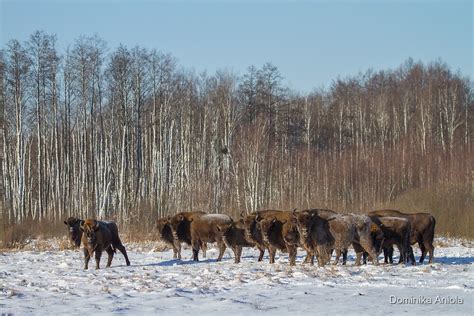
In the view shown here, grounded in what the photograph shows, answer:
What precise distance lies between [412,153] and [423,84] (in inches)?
1104

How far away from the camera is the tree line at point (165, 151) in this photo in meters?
40.2

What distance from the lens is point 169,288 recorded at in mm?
13305

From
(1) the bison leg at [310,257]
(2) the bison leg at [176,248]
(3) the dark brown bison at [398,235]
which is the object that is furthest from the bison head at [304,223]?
(2) the bison leg at [176,248]

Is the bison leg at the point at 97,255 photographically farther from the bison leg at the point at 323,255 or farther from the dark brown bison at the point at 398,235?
the dark brown bison at the point at 398,235

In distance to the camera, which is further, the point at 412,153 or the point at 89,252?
the point at 412,153

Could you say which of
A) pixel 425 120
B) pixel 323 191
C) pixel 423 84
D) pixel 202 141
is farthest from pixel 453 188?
pixel 423 84

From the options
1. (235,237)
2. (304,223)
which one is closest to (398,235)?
(304,223)

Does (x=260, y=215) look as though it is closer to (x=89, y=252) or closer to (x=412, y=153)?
(x=89, y=252)

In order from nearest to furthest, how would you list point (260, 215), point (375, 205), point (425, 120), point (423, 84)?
point (260, 215)
point (375, 205)
point (425, 120)
point (423, 84)

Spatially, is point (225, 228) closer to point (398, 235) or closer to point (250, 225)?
point (250, 225)

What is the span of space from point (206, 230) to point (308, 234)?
4.30 metres

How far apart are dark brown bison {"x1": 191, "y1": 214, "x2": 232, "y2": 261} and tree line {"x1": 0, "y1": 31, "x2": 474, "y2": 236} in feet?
38.1

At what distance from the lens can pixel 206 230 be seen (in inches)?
852

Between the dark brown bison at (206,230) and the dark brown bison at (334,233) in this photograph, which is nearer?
the dark brown bison at (334,233)
